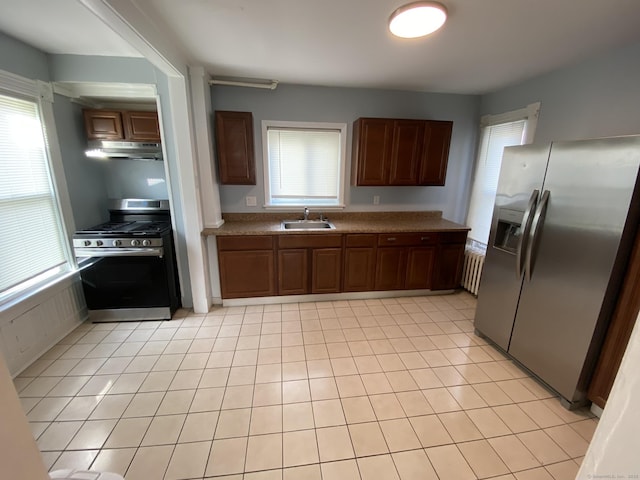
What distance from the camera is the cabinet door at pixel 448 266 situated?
330 cm

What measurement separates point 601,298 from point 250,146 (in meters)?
3.11

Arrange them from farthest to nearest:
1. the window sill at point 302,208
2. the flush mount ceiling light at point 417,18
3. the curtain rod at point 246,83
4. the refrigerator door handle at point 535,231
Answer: the window sill at point 302,208, the curtain rod at point 246,83, the refrigerator door handle at point 535,231, the flush mount ceiling light at point 417,18

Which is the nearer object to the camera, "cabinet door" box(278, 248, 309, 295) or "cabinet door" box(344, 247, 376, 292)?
"cabinet door" box(278, 248, 309, 295)

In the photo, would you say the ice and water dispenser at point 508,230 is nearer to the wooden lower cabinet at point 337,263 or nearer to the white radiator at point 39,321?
the wooden lower cabinet at point 337,263

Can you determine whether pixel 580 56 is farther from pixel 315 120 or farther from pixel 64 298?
pixel 64 298

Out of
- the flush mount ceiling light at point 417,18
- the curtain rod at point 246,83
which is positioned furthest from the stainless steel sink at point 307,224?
the flush mount ceiling light at point 417,18

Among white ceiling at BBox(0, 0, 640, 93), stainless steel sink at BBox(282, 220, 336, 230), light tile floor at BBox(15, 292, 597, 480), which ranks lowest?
light tile floor at BBox(15, 292, 597, 480)

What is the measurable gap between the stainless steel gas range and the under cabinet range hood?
0.71m

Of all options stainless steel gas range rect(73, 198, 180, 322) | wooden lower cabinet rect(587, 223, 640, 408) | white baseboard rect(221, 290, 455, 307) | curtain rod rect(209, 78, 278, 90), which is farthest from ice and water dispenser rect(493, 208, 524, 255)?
stainless steel gas range rect(73, 198, 180, 322)

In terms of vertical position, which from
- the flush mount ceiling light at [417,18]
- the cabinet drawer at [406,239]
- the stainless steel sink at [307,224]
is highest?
the flush mount ceiling light at [417,18]

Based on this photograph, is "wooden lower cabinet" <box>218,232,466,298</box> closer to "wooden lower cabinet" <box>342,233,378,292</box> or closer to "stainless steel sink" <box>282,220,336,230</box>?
"wooden lower cabinet" <box>342,233,378,292</box>

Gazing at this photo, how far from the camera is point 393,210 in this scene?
3637mm

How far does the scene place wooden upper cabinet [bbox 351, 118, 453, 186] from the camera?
3.09m

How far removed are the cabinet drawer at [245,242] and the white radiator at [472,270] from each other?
2.46 m
